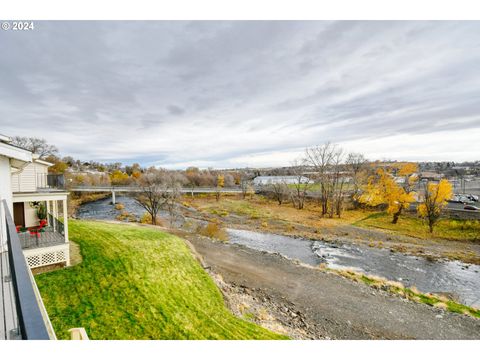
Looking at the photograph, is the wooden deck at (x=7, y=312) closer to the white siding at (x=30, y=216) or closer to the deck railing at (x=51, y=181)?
the deck railing at (x=51, y=181)

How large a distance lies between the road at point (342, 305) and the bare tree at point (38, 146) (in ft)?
77.7

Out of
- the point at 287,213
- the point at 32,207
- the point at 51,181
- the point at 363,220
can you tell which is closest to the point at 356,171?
the point at 363,220

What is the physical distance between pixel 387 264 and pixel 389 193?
40.3 ft

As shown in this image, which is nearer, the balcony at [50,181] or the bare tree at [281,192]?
the balcony at [50,181]

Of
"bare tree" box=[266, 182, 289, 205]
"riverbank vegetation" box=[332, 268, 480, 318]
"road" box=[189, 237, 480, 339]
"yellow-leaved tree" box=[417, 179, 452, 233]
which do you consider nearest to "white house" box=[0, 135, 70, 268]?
"road" box=[189, 237, 480, 339]

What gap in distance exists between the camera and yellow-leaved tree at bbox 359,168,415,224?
20.0 metres

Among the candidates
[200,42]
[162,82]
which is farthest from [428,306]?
[162,82]

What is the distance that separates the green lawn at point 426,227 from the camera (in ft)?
52.6

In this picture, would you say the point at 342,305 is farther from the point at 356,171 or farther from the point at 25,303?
the point at 356,171

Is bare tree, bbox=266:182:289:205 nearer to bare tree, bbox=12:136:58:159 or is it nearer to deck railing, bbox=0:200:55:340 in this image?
bare tree, bbox=12:136:58:159

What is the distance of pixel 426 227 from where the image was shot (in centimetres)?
1797

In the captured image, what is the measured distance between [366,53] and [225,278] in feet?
32.9

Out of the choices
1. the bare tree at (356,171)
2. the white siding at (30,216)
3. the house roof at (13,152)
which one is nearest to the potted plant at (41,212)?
the white siding at (30,216)

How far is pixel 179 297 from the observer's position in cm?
579
